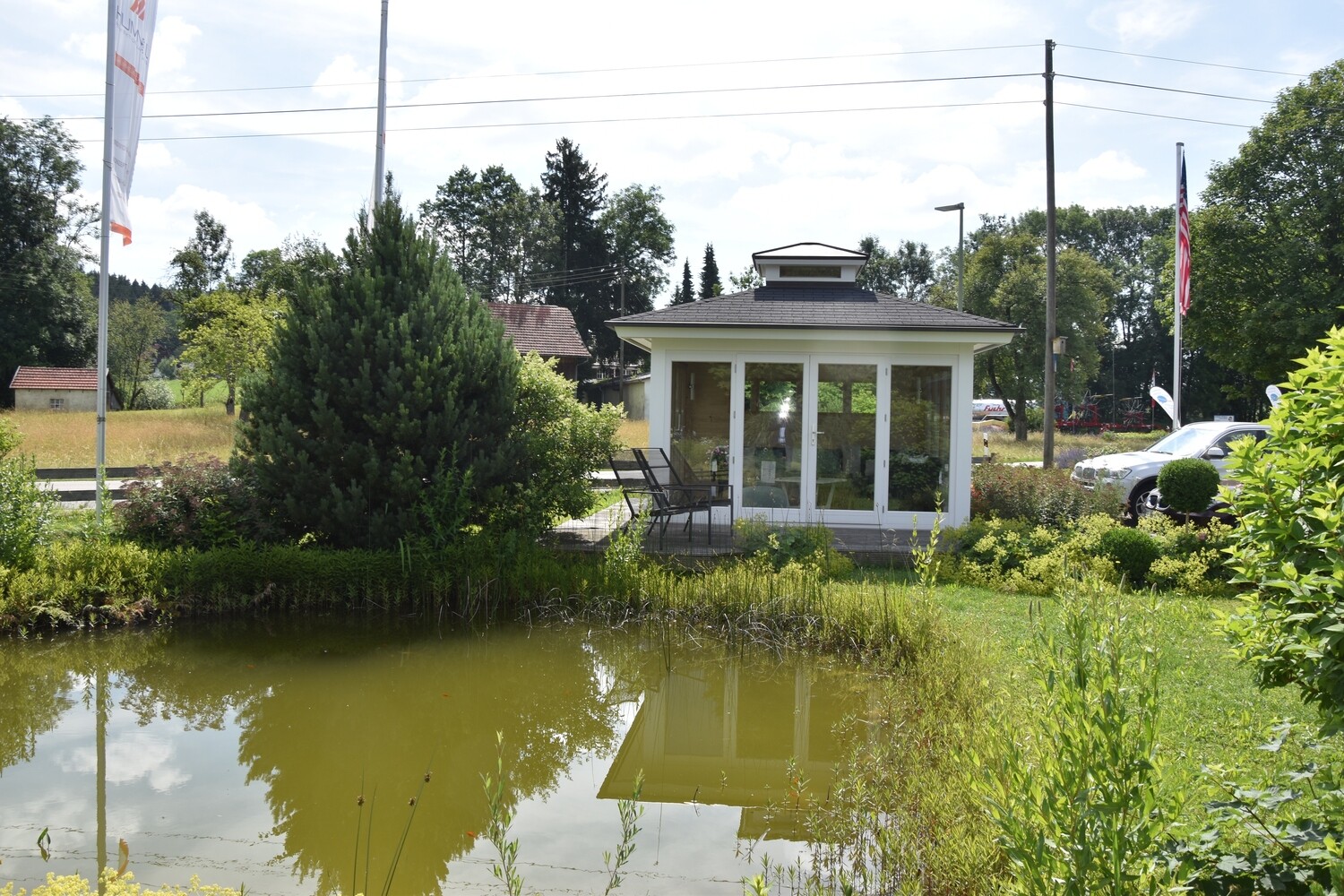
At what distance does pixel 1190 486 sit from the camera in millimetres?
11055

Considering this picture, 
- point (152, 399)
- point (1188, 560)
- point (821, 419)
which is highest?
point (152, 399)

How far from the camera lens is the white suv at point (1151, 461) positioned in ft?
43.5

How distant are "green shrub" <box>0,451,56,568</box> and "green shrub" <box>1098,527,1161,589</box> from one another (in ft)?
32.1

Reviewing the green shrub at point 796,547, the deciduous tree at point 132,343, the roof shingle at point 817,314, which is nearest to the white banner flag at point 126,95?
the roof shingle at point 817,314

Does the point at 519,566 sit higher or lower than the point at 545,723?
higher

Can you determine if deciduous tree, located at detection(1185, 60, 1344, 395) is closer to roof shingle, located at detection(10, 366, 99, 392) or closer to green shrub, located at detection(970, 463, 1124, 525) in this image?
green shrub, located at detection(970, 463, 1124, 525)

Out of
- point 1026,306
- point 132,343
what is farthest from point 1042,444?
point 132,343

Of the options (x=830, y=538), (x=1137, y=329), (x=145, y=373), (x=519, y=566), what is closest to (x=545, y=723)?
(x=519, y=566)

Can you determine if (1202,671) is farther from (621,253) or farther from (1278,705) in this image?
(621,253)

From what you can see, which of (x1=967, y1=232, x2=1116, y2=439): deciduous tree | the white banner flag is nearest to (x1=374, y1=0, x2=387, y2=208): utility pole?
the white banner flag

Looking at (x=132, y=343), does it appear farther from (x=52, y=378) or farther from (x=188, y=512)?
(x=188, y=512)

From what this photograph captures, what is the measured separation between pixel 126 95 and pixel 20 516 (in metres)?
4.89

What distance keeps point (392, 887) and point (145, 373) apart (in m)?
56.1

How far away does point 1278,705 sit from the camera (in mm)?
5387
